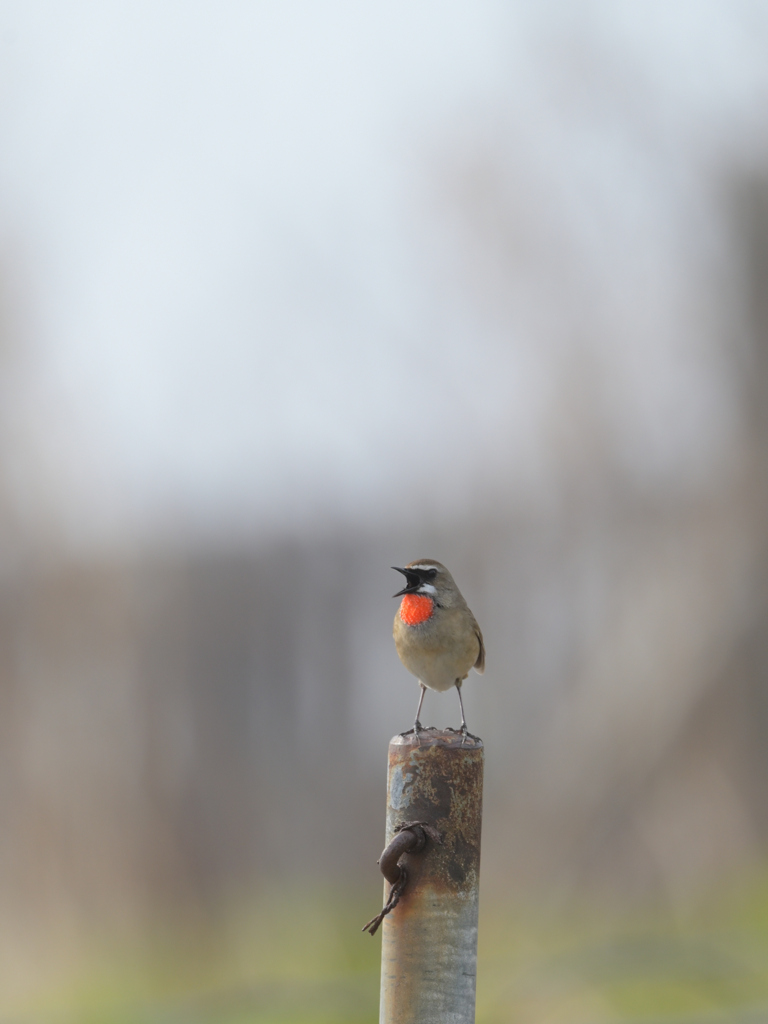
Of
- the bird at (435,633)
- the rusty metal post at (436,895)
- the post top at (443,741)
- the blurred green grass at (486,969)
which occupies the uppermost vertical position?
the bird at (435,633)

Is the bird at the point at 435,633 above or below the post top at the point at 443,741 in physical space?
above

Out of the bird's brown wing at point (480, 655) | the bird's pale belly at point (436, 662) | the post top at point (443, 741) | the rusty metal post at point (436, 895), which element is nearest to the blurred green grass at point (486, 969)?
the bird's brown wing at point (480, 655)

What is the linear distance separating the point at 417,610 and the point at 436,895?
4.93 ft

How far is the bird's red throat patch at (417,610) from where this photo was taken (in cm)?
358

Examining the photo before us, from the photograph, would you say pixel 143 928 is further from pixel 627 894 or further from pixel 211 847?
pixel 627 894

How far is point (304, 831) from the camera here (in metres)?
10.7

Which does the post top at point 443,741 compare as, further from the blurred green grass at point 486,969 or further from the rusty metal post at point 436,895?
the blurred green grass at point 486,969

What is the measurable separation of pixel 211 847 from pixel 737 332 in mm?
8028

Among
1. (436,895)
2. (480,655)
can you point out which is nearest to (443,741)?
(436,895)

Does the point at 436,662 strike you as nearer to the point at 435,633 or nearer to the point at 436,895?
the point at 435,633

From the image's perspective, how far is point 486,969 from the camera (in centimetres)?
971

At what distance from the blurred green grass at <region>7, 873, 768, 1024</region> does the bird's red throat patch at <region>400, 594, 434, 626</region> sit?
6.23 metres

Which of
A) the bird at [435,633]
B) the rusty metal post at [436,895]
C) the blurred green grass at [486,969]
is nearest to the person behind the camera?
the rusty metal post at [436,895]

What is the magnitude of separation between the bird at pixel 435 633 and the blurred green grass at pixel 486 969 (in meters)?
6.07
